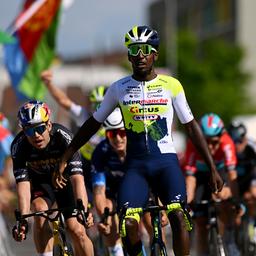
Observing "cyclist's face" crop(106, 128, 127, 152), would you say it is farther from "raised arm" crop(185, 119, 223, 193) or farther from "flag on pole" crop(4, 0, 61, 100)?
"flag on pole" crop(4, 0, 61, 100)

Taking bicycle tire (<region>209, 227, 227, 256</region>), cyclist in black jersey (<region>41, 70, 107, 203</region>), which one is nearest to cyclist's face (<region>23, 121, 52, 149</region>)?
bicycle tire (<region>209, 227, 227, 256</region>)

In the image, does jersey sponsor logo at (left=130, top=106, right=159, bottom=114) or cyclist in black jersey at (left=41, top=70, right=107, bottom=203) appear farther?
cyclist in black jersey at (left=41, top=70, right=107, bottom=203)

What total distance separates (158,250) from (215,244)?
2.91 meters

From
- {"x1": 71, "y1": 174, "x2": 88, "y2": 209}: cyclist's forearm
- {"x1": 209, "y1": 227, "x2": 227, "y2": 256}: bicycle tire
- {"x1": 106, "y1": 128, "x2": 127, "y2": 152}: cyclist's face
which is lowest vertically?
{"x1": 209, "y1": 227, "x2": 227, "y2": 256}: bicycle tire

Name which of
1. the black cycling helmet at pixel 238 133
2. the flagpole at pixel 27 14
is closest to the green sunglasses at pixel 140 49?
the black cycling helmet at pixel 238 133

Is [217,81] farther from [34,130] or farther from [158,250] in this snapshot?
[158,250]

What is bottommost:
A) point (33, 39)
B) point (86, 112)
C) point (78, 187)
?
point (78, 187)

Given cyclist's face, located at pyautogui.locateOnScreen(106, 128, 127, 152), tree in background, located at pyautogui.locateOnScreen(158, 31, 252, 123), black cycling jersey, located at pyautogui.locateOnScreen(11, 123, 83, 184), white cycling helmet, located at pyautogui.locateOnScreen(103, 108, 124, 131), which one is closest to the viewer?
black cycling jersey, located at pyautogui.locateOnScreen(11, 123, 83, 184)

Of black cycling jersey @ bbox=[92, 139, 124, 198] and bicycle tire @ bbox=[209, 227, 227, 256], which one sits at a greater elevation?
black cycling jersey @ bbox=[92, 139, 124, 198]

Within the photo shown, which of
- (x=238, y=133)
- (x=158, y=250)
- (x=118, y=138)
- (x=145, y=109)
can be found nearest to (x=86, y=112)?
(x=238, y=133)

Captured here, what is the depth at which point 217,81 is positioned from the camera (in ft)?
240

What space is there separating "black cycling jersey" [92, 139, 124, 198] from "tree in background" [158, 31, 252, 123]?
56.2 meters

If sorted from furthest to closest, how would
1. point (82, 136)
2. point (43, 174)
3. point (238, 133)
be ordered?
point (238, 133) → point (43, 174) → point (82, 136)

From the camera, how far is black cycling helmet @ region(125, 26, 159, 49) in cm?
985
